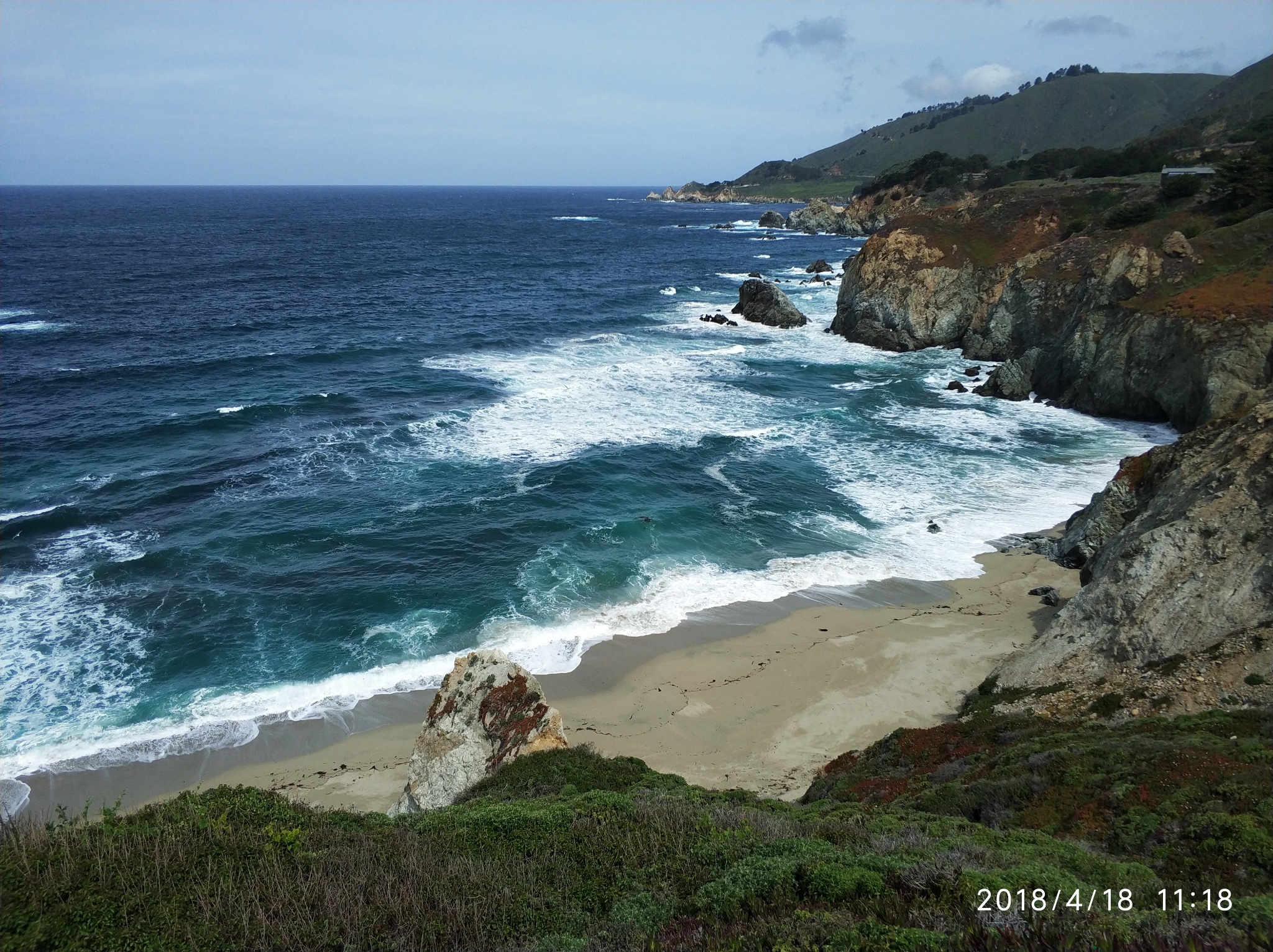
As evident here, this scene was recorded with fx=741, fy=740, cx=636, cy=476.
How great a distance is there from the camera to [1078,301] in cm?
4641

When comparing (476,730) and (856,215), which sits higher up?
(856,215)

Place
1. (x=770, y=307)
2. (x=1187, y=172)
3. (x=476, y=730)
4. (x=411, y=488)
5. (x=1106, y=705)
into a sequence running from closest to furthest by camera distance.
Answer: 1. (x=1106, y=705)
2. (x=476, y=730)
3. (x=411, y=488)
4. (x=1187, y=172)
5. (x=770, y=307)

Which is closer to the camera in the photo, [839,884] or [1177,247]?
[839,884]

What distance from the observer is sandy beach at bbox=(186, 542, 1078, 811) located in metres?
18.7

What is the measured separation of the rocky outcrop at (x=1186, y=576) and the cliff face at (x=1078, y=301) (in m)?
4.58

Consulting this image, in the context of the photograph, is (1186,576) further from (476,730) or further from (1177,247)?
(1177,247)

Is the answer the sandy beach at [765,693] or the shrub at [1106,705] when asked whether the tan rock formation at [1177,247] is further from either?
the shrub at [1106,705]

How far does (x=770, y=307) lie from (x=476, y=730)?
5814cm

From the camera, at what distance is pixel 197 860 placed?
32.1ft

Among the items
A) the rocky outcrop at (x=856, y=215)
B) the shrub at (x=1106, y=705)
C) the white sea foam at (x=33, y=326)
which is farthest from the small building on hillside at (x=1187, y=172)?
the white sea foam at (x=33, y=326)
